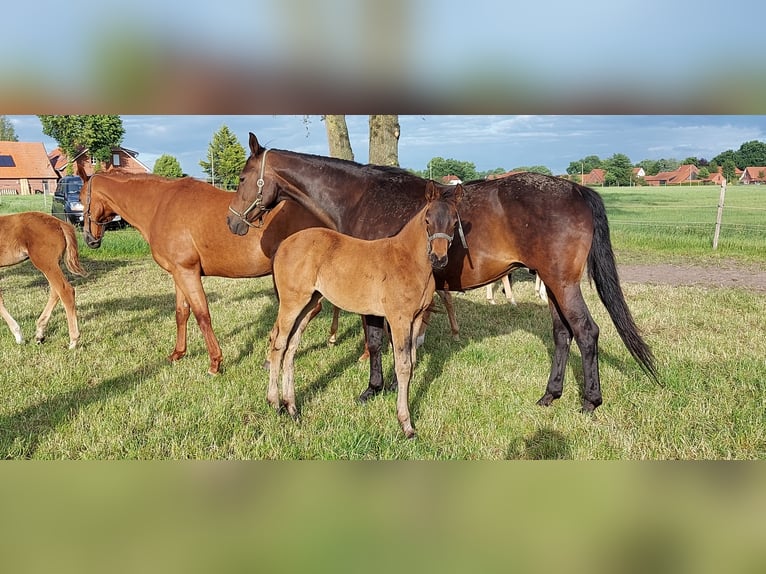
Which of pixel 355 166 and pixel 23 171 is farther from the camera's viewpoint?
pixel 355 166

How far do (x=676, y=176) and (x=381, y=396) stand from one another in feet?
105

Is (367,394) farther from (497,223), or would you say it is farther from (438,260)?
(497,223)

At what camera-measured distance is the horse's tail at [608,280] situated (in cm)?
447

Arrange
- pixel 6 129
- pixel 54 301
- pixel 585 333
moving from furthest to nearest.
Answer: pixel 54 301 → pixel 585 333 → pixel 6 129

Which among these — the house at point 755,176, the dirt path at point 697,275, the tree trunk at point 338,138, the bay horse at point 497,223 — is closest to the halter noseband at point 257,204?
the bay horse at point 497,223

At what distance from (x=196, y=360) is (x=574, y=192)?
4475mm

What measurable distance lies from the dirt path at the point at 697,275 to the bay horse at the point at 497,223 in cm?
677

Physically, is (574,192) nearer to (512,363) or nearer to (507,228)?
(507,228)

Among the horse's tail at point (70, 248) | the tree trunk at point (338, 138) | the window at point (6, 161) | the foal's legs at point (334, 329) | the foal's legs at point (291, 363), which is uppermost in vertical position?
the tree trunk at point (338, 138)

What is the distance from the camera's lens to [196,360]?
578 centimetres

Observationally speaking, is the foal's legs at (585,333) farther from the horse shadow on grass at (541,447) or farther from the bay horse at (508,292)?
the bay horse at (508,292)

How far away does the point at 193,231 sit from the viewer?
565 centimetres

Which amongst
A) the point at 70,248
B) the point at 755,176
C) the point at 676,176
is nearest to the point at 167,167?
the point at 70,248
